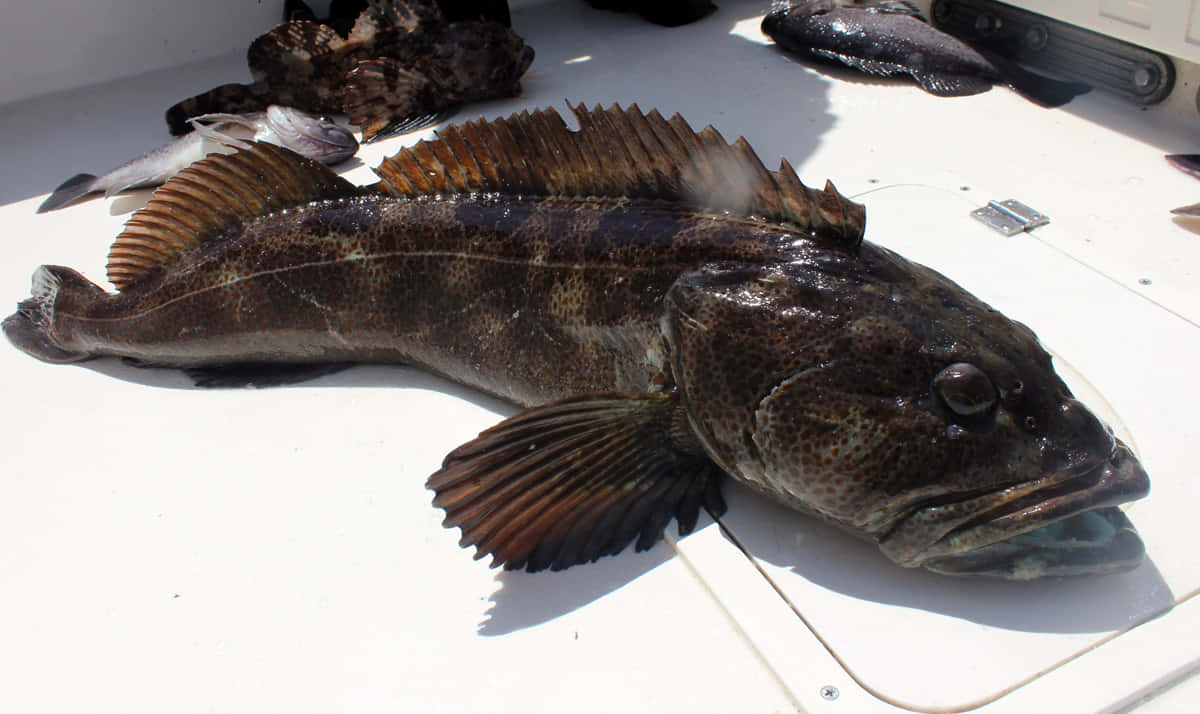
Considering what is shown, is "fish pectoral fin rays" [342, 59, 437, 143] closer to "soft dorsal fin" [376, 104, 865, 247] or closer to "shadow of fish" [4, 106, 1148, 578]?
"shadow of fish" [4, 106, 1148, 578]

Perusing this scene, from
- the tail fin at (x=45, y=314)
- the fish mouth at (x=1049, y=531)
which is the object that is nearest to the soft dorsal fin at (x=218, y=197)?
the tail fin at (x=45, y=314)

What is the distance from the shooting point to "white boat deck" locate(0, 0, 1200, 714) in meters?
2.12

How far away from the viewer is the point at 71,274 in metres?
3.83

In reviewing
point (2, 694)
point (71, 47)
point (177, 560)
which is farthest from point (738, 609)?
point (71, 47)

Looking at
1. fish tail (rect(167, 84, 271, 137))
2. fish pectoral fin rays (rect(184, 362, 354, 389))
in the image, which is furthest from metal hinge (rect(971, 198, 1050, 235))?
fish tail (rect(167, 84, 271, 137))

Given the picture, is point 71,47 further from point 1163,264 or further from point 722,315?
point 1163,264

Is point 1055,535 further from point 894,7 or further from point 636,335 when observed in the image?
point 894,7

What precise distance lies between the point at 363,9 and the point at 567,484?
5332 millimetres

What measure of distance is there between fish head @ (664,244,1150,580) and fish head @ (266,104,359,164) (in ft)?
11.2

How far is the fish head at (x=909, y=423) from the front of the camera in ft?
6.93

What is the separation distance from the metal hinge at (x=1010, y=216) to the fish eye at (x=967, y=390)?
185 cm

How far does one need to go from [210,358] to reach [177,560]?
1.05 m

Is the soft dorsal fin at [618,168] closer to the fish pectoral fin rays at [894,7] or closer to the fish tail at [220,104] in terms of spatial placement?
the fish tail at [220,104]

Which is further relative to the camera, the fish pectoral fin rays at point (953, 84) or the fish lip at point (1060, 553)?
the fish pectoral fin rays at point (953, 84)
